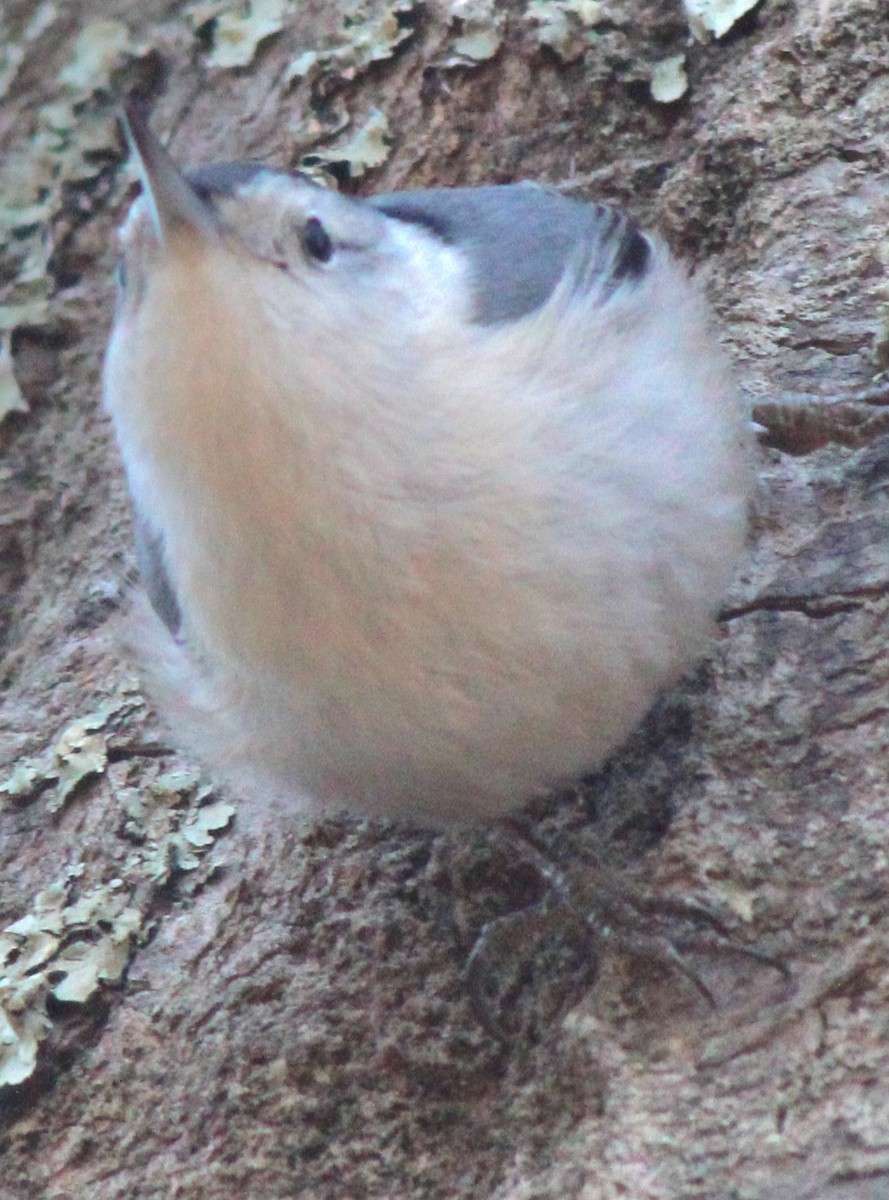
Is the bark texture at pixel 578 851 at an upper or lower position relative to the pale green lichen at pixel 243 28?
lower

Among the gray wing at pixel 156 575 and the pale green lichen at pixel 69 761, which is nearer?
the gray wing at pixel 156 575

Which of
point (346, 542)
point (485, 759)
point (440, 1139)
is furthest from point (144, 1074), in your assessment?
point (346, 542)

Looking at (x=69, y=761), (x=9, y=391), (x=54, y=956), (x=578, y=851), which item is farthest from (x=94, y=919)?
(x=9, y=391)

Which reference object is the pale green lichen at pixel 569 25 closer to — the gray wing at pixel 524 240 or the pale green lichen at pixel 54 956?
the gray wing at pixel 524 240

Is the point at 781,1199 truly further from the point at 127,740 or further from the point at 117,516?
the point at 117,516

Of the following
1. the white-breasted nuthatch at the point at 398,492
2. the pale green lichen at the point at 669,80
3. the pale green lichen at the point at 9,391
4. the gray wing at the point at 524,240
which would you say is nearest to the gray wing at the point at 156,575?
the white-breasted nuthatch at the point at 398,492

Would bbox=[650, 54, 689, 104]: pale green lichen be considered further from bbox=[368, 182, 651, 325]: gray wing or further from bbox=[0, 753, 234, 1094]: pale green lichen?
bbox=[0, 753, 234, 1094]: pale green lichen
